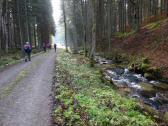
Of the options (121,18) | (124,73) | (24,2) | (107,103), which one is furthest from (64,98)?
(121,18)

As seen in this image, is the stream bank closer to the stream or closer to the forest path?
the stream

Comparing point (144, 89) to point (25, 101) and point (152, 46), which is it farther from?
point (152, 46)

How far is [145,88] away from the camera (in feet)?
61.5

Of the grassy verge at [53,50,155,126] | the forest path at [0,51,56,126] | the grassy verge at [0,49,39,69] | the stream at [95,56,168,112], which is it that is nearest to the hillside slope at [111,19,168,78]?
the stream at [95,56,168,112]

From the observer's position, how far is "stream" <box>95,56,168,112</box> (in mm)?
14970

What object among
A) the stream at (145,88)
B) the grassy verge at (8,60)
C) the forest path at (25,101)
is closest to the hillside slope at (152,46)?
the stream at (145,88)

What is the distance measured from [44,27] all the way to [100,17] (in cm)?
3054

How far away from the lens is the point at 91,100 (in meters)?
11.2

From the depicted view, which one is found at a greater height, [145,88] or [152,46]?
[152,46]

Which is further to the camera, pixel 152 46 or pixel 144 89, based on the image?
pixel 152 46

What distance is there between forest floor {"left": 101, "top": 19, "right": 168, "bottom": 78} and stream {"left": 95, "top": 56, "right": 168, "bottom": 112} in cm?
164

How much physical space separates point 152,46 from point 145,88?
488 inches

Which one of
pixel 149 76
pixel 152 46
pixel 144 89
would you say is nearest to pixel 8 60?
pixel 152 46

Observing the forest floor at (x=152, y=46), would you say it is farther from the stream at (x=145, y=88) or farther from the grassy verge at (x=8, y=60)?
the grassy verge at (x=8, y=60)
